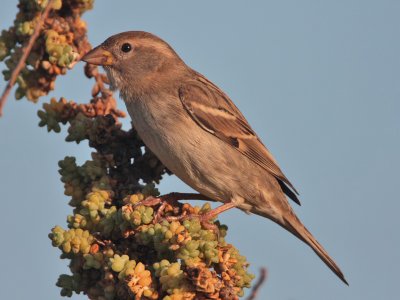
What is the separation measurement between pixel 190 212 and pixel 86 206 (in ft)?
2.59

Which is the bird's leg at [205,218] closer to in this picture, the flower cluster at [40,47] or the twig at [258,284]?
the flower cluster at [40,47]

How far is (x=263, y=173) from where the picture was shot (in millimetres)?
5781

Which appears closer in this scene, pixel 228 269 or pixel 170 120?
pixel 228 269

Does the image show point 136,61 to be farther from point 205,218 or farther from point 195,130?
point 205,218

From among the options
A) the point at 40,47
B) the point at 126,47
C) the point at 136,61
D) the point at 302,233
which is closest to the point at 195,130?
the point at 136,61

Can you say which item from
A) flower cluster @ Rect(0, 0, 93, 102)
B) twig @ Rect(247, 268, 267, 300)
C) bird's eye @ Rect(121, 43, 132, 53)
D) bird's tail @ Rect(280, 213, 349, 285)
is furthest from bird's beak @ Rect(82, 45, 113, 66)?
twig @ Rect(247, 268, 267, 300)

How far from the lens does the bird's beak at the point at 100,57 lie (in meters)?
5.17

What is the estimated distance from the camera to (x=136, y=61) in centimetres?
589

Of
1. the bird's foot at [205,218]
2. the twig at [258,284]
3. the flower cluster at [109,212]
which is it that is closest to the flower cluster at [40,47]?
the flower cluster at [109,212]

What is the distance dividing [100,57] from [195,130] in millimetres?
957

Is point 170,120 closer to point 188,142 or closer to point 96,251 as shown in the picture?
point 188,142

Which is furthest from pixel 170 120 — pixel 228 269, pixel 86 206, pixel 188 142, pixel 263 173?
pixel 228 269

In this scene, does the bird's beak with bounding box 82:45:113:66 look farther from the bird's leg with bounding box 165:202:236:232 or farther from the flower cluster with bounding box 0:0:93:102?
the bird's leg with bounding box 165:202:236:232

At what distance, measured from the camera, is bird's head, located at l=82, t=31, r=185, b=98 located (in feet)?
18.4
